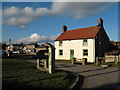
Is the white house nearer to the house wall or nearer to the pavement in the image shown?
the house wall

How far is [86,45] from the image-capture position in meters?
28.5

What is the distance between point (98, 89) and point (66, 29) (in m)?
31.5

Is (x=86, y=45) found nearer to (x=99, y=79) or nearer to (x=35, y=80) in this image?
(x=99, y=79)

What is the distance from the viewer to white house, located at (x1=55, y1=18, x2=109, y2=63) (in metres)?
27.7

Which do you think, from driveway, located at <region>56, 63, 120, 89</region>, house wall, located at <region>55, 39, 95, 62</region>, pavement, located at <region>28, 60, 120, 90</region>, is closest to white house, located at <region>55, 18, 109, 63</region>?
house wall, located at <region>55, 39, 95, 62</region>

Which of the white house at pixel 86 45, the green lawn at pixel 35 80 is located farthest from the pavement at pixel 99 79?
the white house at pixel 86 45

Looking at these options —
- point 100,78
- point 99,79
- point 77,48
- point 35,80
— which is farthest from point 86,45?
point 35,80

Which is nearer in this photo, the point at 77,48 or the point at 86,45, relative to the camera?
the point at 86,45

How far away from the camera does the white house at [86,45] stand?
27.7 metres

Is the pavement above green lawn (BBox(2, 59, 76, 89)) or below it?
below

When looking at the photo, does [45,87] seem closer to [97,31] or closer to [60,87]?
[60,87]

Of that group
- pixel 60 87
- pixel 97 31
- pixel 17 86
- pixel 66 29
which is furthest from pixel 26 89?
pixel 66 29

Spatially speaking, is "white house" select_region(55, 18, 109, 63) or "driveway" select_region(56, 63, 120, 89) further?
"white house" select_region(55, 18, 109, 63)

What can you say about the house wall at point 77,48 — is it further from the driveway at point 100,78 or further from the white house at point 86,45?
the driveway at point 100,78
